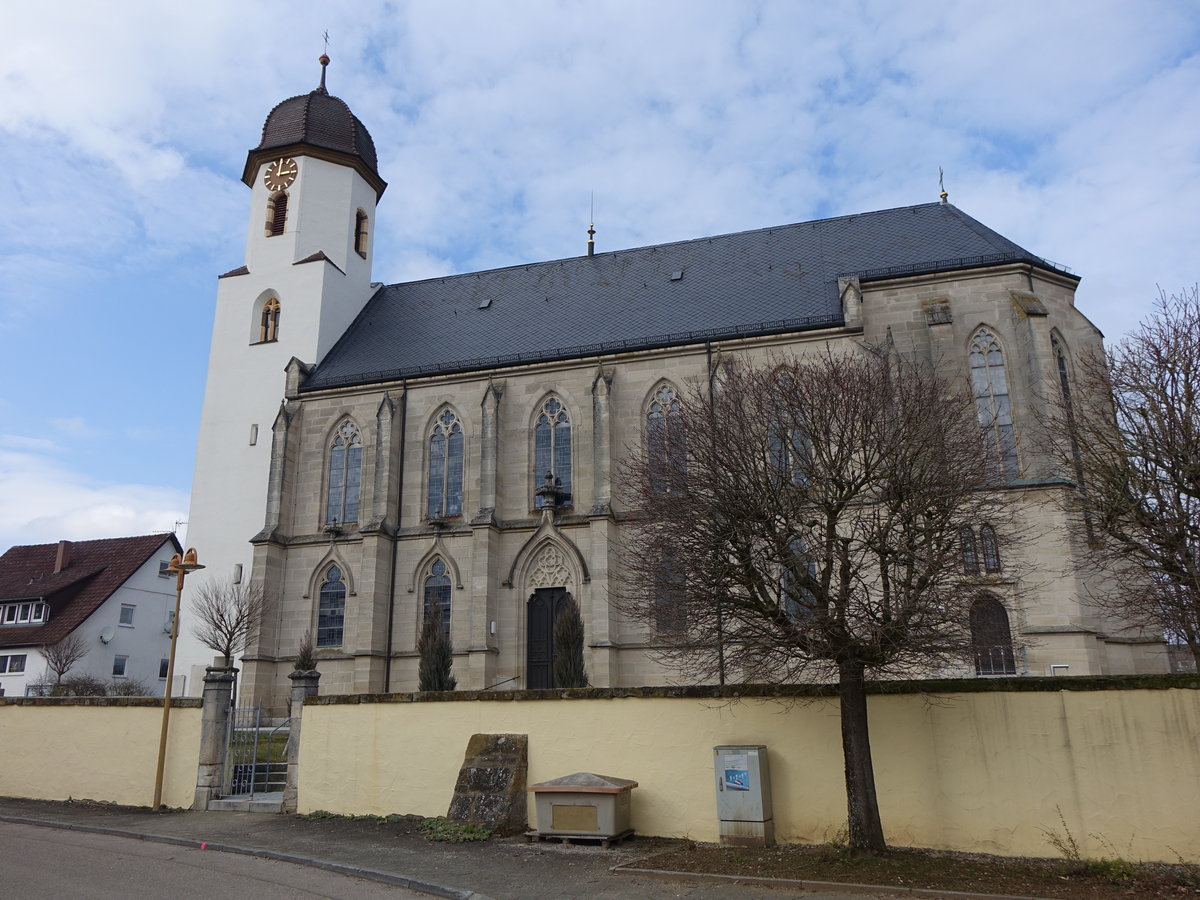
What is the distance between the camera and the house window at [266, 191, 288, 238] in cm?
3238

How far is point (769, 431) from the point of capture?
42.8 feet

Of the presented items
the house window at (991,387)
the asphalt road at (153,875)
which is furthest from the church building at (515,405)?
the asphalt road at (153,875)

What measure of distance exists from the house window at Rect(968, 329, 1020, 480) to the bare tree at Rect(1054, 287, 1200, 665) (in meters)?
7.12

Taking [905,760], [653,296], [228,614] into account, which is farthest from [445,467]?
[905,760]

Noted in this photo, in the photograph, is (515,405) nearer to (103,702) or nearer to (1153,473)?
(103,702)

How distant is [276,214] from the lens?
32625 mm

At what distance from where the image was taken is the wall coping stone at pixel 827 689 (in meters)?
10.3

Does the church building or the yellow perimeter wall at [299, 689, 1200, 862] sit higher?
the church building

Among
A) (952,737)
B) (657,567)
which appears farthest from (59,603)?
(952,737)

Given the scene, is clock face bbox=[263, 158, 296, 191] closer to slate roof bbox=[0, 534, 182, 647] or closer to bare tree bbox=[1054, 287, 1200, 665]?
slate roof bbox=[0, 534, 182, 647]

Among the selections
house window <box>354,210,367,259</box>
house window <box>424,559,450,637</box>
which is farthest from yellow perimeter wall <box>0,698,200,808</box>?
house window <box>354,210,367,259</box>

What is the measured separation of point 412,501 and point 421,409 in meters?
2.79

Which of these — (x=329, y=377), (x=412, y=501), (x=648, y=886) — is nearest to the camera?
(x=648, y=886)

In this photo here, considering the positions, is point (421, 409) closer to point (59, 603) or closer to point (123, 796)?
point (123, 796)
